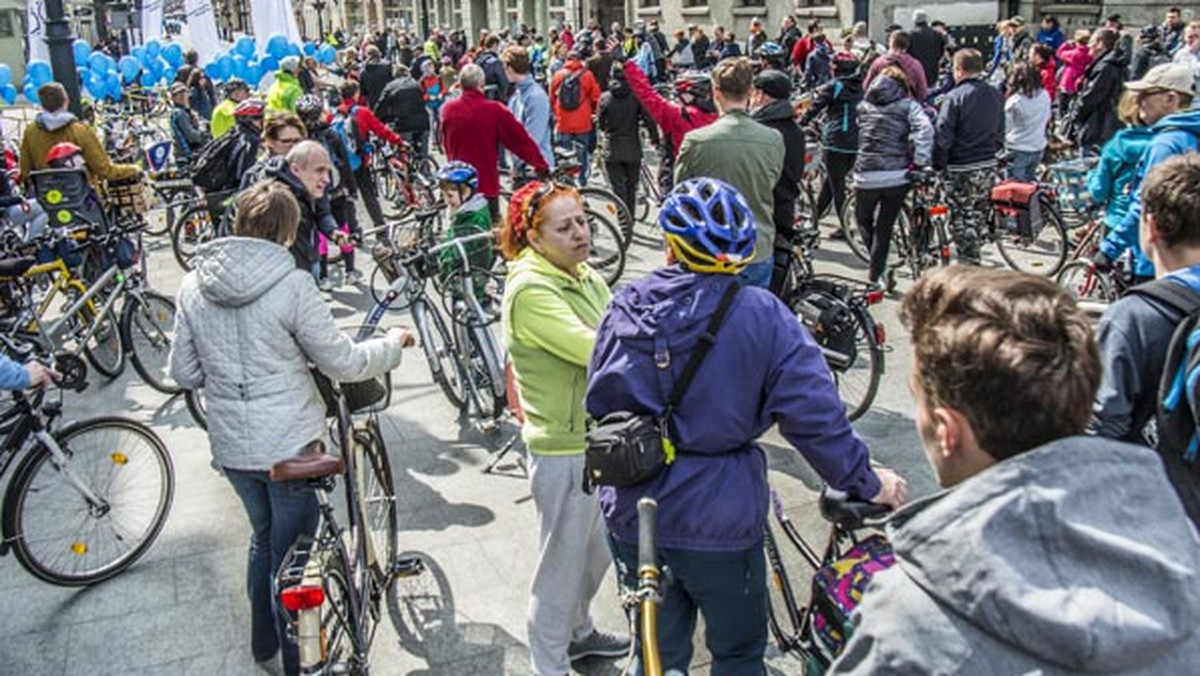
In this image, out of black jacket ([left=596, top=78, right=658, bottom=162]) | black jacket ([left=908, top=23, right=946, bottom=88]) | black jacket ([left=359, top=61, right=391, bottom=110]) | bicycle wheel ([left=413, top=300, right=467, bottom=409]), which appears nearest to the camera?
bicycle wheel ([left=413, top=300, right=467, bottom=409])

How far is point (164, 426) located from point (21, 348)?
1.22 meters

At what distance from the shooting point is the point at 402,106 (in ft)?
42.5

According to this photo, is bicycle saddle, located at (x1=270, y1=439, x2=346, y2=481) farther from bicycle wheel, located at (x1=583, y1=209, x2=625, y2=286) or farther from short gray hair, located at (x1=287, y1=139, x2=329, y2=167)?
bicycle wheel, located at (x1=583, y1=209, x2=625, y2=286)

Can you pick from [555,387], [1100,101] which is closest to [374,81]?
[1100,101]

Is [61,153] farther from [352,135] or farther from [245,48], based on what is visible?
[245,48]

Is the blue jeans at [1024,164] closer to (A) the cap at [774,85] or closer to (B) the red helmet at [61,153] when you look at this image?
(A) the cap at [774,85]

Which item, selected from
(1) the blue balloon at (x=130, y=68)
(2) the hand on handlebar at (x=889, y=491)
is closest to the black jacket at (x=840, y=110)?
(2) the hand on handlebar at (x=889, y=491)

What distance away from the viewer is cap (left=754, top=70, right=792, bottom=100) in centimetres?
632

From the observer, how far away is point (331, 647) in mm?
3385

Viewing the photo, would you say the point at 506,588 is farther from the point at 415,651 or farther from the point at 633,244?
the point at 633,244

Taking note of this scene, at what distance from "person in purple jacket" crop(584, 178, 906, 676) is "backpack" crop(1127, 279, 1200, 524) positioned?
0.80m

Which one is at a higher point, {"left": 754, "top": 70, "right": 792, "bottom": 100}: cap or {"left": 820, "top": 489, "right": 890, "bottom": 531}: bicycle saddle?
{"left": 754, "top": 70, "right": 792, "bottom": 100}: cap

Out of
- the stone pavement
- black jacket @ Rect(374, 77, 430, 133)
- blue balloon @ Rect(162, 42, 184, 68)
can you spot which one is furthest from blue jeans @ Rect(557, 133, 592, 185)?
blue balloon @ Rect(162, 42, 184, 68)

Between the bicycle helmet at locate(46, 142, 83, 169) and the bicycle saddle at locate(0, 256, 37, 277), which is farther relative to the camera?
the bicycle helmet at locate(46, 142, 83, 169)
